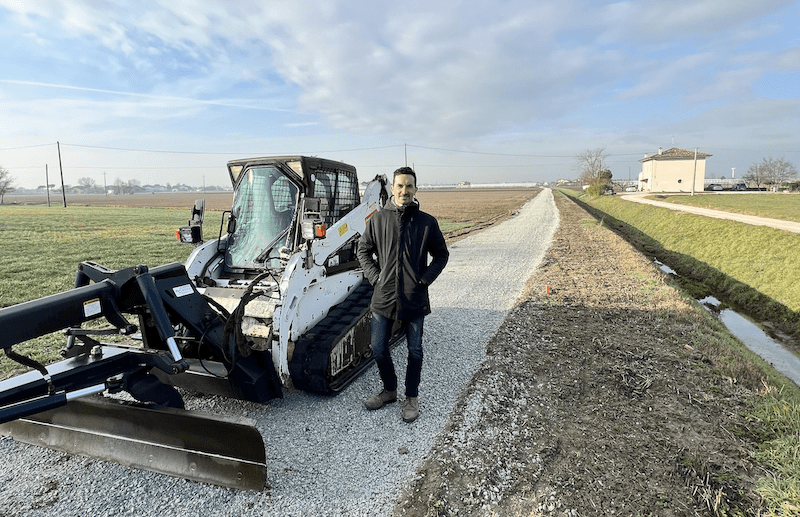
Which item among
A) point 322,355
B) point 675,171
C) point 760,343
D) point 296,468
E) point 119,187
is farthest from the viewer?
point 119,187

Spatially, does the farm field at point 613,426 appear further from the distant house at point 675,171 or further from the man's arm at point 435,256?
the distant house at point 675,171

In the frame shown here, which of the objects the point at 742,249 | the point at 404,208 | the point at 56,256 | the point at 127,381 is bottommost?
the point at 56,256

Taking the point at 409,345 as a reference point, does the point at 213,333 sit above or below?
above

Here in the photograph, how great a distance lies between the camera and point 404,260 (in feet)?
14.0

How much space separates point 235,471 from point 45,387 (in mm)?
1497

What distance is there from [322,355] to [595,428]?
2808mm

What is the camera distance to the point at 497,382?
212 inches

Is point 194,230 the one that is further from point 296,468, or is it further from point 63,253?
A: point 63,253

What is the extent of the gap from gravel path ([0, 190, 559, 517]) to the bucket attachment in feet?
0.38

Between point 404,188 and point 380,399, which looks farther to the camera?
point 380,399

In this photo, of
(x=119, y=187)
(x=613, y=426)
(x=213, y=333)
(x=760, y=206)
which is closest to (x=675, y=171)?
(x=760, y=206)

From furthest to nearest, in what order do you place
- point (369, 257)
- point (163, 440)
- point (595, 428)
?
point (369, 257) < point (595, 428) < point (163, 440)

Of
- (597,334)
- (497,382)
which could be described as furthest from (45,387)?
(597,334)

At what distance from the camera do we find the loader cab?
5.56 m
